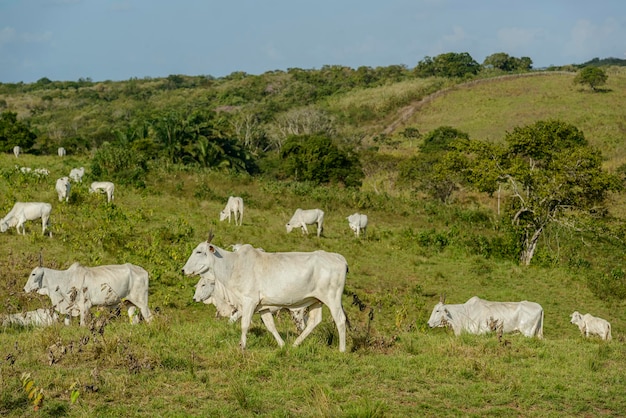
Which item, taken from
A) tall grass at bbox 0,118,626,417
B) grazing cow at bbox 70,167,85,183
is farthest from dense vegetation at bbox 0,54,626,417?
grazing cow at bbox 70,167,85,183

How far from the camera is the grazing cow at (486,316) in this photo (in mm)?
13453

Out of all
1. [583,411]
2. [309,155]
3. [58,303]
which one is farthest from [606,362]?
[309,155]

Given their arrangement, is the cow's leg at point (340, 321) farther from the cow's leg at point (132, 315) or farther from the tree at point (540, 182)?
the tree at point (540, 182)

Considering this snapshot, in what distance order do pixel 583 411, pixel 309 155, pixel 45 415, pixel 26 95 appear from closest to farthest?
1. pixel 45 415
2. pixel 583 411
3. pixel 309 155
4. pixel 26 95

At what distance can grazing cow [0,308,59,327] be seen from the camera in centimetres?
1117

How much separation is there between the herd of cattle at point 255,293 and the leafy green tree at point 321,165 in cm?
2792

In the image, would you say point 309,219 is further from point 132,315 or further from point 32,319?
point 32,319

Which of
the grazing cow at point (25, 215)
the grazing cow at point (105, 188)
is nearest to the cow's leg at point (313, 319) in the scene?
the grazing cow at point (25, 215)

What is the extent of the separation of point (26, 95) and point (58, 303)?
130m

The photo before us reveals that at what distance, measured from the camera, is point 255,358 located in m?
8.84

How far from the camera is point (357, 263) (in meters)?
22.0

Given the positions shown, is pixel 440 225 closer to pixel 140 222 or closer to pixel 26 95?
pixel 140 222

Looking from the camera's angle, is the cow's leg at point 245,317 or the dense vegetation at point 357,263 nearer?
the dense vegetation at point 357,263

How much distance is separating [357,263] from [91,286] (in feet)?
36.2
